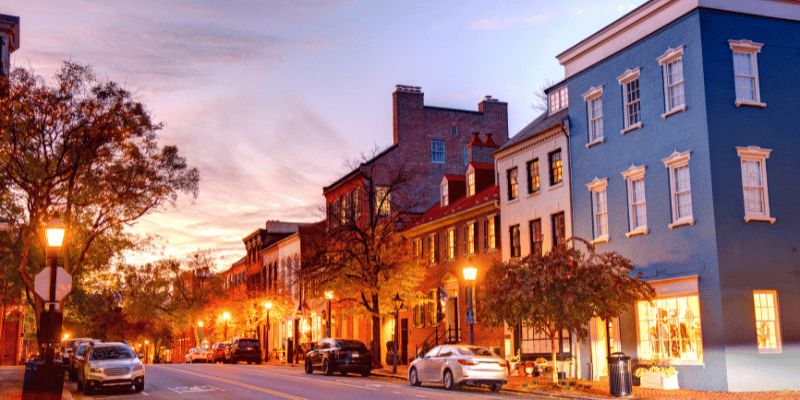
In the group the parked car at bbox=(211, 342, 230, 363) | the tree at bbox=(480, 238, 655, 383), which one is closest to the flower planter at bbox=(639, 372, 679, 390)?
the tree at bbox=(480, 238, 655, 383)

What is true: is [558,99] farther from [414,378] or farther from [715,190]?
[414,378]

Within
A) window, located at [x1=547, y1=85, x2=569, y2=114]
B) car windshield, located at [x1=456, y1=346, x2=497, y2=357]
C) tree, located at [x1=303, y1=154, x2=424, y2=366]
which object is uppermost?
window, located at [x1=547, y1=85, x2=569, y2=114]

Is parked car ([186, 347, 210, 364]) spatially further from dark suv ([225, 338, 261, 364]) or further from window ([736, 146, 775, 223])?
window ([736, 146, 775, 223])

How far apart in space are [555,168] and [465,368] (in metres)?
11.1

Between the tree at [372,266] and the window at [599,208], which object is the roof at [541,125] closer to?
the window at [599,208]

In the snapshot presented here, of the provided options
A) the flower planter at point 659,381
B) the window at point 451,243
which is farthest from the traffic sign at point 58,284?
the window at point 451,243

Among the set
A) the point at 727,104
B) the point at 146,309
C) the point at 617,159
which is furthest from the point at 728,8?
the point at 146,309

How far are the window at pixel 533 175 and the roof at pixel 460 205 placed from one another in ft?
8.79

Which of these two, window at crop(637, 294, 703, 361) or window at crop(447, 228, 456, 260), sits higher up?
window at crop(447, 228, 456, 260)

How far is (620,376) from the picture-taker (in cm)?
2136

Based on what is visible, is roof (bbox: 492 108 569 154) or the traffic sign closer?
the traffic sign

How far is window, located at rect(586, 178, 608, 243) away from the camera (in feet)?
93.8

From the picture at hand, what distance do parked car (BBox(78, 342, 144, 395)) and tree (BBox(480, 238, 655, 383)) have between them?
37.8 feet

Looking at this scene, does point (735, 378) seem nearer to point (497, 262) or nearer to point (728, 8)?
point (497, 262)
